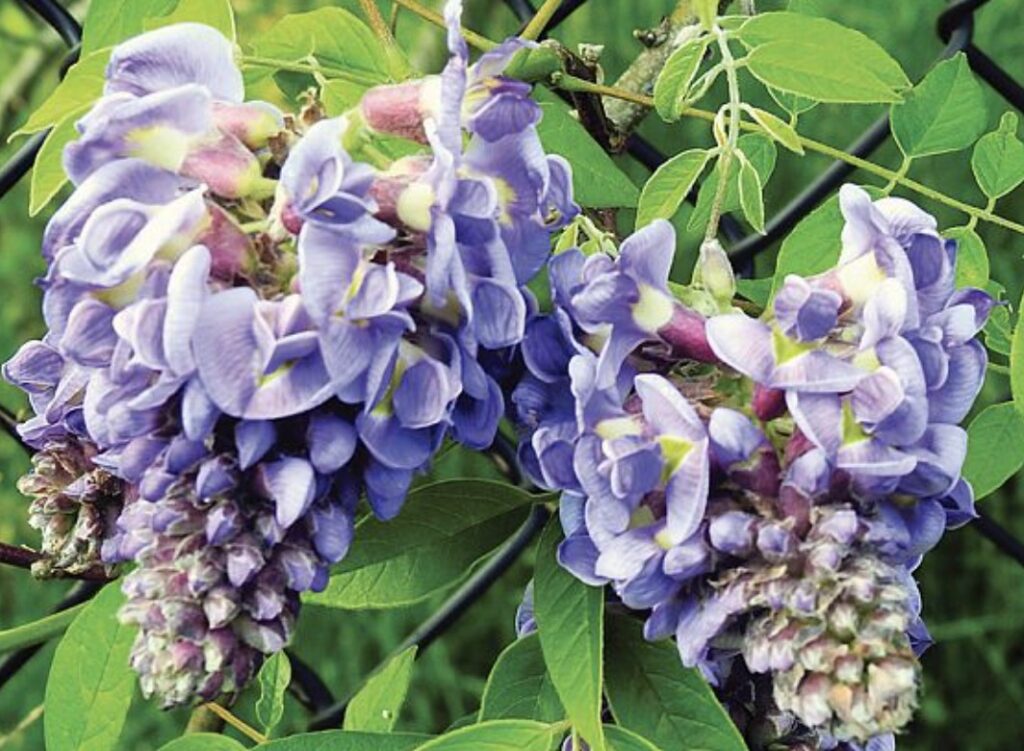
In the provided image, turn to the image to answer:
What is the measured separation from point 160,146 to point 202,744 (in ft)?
0.88

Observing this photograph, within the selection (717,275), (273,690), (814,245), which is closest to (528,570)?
(273,690)

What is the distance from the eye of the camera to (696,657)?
0.48 metres

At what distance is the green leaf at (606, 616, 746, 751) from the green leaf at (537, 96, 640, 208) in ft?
0.55

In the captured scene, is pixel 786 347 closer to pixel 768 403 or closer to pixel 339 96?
pixel 768 403

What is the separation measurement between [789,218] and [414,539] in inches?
18.6

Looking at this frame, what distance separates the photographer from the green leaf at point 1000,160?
0.70 m

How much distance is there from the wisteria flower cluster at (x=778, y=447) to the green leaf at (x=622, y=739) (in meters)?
0.05

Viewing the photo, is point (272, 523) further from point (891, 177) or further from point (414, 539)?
point (891, 177)

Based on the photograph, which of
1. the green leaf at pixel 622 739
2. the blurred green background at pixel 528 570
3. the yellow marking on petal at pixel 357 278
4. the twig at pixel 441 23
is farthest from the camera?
the blurred green background at pixel 528 570

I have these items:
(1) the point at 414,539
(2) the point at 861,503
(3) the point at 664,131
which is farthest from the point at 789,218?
(3) the point at 664,131

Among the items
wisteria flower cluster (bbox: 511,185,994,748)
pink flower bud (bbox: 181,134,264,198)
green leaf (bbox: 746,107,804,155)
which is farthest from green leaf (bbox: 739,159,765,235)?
pink flower bud (bbox: 181,134,264,198)

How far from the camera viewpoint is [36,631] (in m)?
0.69

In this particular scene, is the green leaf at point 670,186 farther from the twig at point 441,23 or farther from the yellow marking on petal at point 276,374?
the yellow marking on petal at point 276,374

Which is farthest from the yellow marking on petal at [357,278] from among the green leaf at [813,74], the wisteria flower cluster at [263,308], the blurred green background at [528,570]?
the blurred green background at [528,570]
